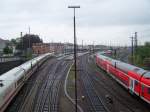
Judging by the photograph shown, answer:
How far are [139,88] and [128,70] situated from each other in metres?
7.18

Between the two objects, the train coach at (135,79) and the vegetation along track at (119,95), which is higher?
the train coach at (135,79)

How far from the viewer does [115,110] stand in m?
32.3

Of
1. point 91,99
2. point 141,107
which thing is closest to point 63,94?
point 91,99

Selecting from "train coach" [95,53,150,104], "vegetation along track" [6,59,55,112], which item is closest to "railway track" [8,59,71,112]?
"vegetation along track" [6,59,55,112]

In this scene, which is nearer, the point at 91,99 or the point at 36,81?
the point at 91,99

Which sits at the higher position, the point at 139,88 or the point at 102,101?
the point at 139,88

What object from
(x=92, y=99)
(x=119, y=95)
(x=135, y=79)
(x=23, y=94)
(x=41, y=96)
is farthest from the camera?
(x=23, y=94)

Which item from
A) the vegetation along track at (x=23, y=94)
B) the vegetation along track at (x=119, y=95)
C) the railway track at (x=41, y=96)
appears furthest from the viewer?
the vegetation along track at (x=23, y=94)

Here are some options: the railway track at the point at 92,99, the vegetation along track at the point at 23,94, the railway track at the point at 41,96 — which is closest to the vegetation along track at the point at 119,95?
the railway track at the point at 92,99

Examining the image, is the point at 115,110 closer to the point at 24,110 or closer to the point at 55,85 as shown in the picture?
the point at 24,110

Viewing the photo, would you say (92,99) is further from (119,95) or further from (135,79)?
(135,79)

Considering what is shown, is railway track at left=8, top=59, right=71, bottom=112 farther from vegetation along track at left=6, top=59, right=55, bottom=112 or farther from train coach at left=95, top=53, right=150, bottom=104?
train coach at left=95, top=53, right=150, bottom=104

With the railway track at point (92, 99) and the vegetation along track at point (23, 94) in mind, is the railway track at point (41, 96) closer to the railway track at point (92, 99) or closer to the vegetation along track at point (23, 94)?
the vegetation along track at point (23, 94)

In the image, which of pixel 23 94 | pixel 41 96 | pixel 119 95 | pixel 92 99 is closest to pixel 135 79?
pixel 119 95
